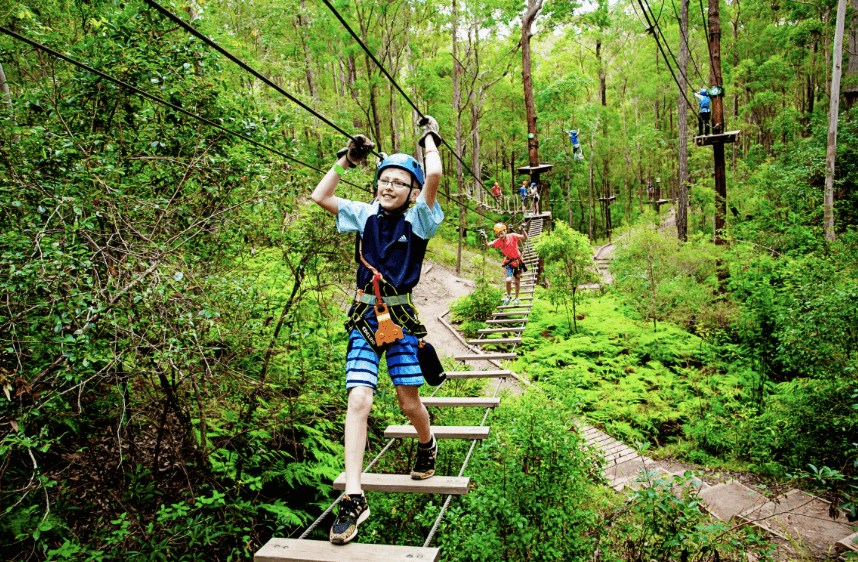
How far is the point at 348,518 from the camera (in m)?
2.29

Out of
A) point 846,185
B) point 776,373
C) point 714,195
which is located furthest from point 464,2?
point 776,373

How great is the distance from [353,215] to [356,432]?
4.26 feet

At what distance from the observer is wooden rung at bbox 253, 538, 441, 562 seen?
2137mm

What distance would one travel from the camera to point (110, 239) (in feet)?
9.00

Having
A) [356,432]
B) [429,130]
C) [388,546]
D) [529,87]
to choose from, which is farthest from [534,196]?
[388,546]

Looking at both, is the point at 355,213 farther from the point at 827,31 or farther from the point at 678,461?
the point at 827,31

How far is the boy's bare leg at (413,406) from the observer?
280 cm

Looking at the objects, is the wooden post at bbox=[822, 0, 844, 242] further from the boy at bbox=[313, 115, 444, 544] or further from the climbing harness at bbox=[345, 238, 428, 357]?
the climbing harness at bbox=[345, 238, 428, 357]

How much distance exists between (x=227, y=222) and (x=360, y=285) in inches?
62.4

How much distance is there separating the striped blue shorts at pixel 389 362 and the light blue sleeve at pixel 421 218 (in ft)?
2.06

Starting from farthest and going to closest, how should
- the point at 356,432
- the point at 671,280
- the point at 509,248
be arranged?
the point at 671,280
the point at 509,248
the point at 356,432

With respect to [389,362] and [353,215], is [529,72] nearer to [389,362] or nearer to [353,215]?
[353,215]

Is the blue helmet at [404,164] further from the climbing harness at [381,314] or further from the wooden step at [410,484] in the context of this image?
the wooden step at [410,484]

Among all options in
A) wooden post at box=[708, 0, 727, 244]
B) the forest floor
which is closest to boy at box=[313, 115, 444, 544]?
the forest floor
